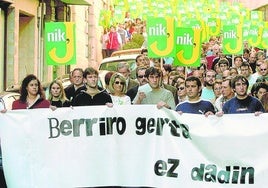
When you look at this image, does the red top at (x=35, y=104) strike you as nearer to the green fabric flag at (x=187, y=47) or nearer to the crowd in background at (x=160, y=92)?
the crowd in background at (x=160, y=92)

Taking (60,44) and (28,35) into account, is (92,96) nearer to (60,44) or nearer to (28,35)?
(60,44)

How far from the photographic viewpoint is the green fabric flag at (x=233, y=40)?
57.0 ft

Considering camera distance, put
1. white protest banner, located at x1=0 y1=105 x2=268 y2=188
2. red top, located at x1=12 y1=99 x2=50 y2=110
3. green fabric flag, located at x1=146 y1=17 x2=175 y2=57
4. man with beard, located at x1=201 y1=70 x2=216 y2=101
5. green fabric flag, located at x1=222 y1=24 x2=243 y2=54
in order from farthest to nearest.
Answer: green fabric flag, located at x1=222 y1=24 x2=243 y2=54 → green fabric flag, located at x1=146 y1=17 x2=175 y2=57 → man with beard, located at x1=201 y1=70 x2=216 y2=101 → red top, located at x1=12 y1=99 x2=50 y2=110 → white protest banner, located at x1=0 y1=105 x2=268 y2=188

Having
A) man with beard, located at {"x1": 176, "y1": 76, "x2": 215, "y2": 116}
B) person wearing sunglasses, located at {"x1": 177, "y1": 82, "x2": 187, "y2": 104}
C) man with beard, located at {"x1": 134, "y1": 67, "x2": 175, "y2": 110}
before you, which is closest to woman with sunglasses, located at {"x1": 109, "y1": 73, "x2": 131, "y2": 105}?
man with beard, located at {"x1": 134, "y1": 67, "x2": 175, "y2": 110}

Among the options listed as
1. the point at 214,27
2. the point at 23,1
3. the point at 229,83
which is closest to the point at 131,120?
the point at 229,83

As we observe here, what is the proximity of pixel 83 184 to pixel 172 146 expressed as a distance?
3.67ft

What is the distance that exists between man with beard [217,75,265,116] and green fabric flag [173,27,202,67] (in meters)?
4.90

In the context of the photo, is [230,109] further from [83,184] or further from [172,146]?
[83,184]

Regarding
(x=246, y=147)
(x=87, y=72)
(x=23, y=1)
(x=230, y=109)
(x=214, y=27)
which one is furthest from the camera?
(x=214, y=27)

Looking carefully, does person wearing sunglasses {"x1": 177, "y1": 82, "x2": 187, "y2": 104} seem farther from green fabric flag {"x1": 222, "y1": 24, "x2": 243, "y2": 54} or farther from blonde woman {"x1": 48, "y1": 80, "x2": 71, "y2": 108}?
green fabric flag {"x1": 222, "y1": 24, "x2": 243, "y2": 54}

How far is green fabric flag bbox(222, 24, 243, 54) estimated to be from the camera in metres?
17.4

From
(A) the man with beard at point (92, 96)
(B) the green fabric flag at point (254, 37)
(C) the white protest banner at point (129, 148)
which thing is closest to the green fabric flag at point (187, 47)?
(A) the man with beard at point (92, 96)

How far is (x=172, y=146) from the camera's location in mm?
9172

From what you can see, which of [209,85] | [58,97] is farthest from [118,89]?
[209,85]
